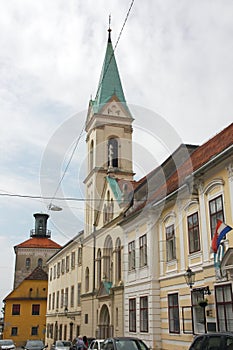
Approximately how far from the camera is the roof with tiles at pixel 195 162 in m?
18.8

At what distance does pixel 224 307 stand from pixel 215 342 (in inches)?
223

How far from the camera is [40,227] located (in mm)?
82812

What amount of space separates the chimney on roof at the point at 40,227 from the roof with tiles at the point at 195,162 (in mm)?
56971

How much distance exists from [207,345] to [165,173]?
55.3 ft

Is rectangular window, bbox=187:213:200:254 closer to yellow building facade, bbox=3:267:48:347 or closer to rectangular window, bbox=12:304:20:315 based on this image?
yellow building facade, bbox=3:267:48:347

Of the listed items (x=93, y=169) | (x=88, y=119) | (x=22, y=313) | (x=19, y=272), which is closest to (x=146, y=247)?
(x=93, y=169)

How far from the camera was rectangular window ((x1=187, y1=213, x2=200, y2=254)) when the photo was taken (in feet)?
61.7

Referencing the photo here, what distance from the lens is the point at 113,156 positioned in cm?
3947

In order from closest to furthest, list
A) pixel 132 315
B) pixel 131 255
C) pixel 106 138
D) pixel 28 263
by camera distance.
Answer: pixel 132 315 → pixel 131 255 → pixel 106 138 → pixel 28 263

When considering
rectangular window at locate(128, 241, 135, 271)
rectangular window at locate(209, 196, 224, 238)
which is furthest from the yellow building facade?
rectangular window at locate(209, 196, 224, 238)

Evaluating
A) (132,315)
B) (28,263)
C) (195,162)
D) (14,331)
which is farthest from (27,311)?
(195,162)

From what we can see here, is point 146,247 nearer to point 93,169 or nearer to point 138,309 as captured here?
point 138,309

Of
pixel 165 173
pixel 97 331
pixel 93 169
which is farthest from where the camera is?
pixel 93 169

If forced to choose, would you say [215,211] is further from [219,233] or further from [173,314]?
[173,314]
